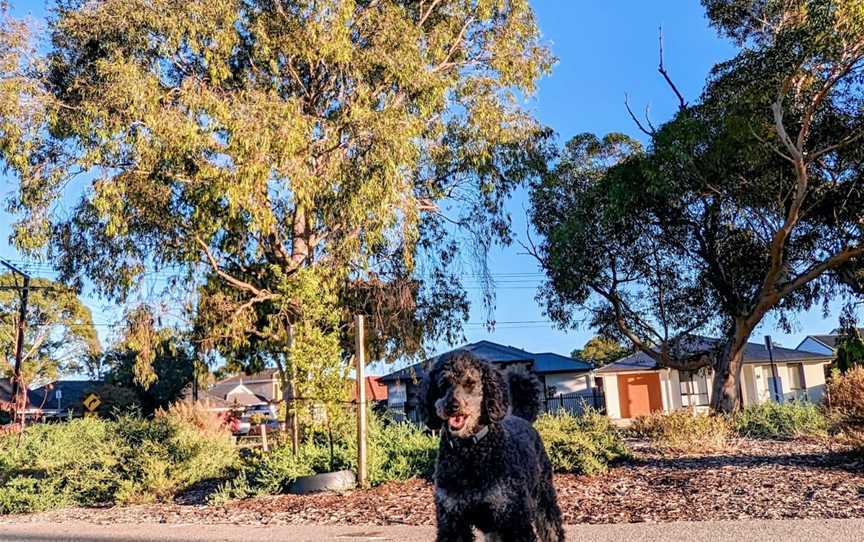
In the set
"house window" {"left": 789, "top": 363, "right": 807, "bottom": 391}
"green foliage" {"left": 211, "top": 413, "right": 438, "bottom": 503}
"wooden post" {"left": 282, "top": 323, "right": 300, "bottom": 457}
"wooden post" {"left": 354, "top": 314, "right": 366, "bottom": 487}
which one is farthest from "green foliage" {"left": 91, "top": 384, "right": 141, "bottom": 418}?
"house window" {"left": 789, "top": 363, "right": 807, "bottom": 391}

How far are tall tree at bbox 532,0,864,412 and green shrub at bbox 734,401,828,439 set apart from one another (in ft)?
11.0

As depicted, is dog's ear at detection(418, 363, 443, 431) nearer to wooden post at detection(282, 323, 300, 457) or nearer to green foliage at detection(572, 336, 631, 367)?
wooden post at detection(282, 323, 300, 457)

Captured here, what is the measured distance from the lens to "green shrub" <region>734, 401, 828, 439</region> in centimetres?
1377

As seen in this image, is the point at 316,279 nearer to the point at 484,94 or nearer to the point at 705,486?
the point at 705,486

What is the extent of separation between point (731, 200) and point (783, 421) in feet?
21.2

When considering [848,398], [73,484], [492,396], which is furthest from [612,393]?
[492,396]

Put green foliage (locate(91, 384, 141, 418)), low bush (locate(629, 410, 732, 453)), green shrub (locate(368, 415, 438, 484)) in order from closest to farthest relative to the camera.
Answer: green shrub (locate(368, 415, 438, 484))
low bush (locate(629, 410, 732, 453))
green foliage (locate(91, 384, 141, 418))

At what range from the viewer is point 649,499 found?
760 centimetres

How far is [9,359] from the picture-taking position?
161ft

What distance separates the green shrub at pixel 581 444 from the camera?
9484 mm

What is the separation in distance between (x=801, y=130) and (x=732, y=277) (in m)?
6.26

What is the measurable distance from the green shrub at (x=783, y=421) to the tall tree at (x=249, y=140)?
783 cm

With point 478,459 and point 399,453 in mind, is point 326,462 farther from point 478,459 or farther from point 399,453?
point 478,459

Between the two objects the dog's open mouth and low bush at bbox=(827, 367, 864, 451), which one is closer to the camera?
→ the dog's open mouth
